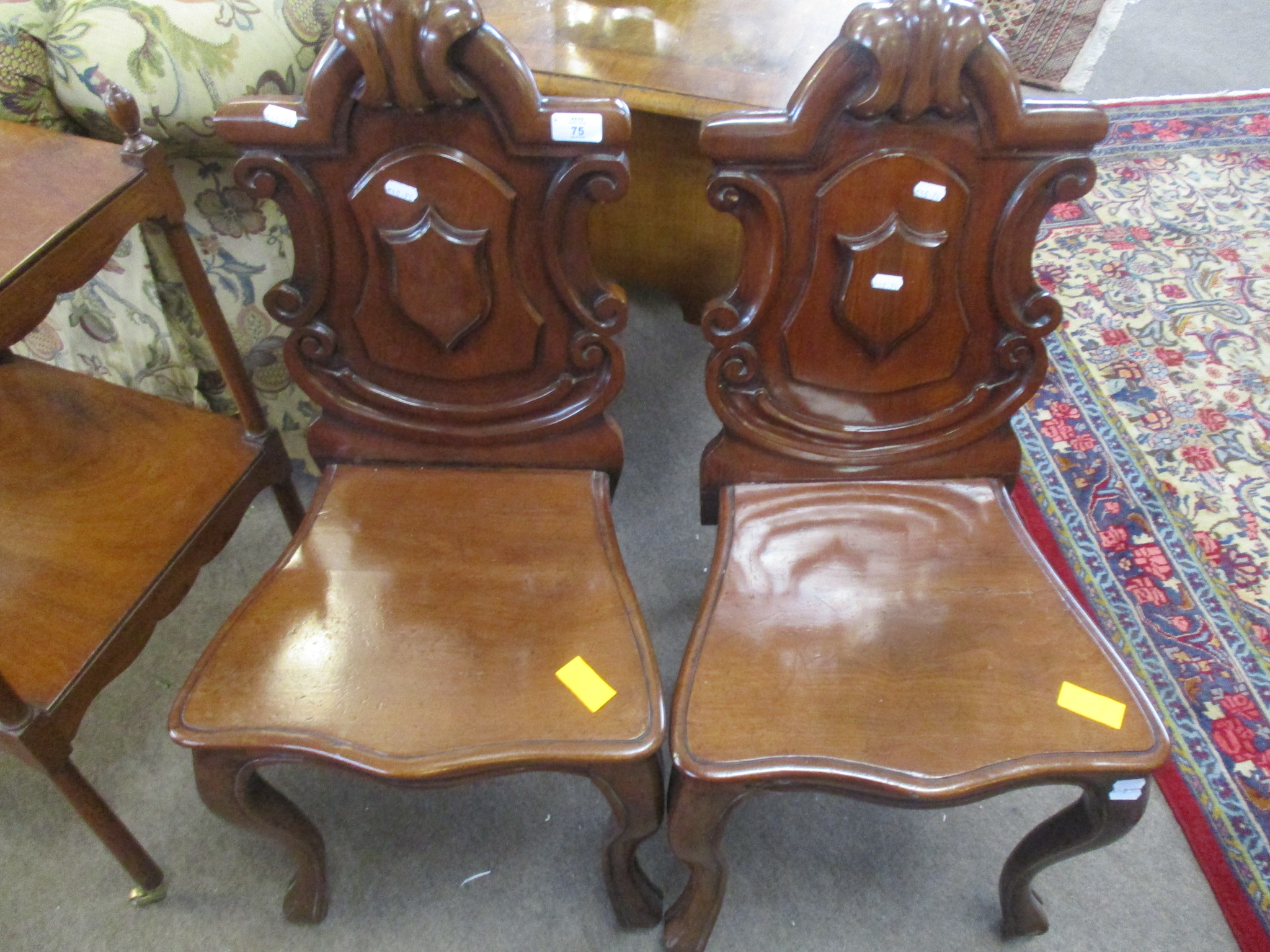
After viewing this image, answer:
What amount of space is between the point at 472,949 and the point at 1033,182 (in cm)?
119

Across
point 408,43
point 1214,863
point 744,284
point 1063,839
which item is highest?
point 408,43

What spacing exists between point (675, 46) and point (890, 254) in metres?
0.90

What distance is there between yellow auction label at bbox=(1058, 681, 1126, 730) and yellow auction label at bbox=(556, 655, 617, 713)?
19.0 inches

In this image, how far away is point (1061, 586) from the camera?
1026 millimetres

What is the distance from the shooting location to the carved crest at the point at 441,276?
38.9 inches

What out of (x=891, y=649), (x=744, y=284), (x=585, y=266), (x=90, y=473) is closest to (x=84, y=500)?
(x=90, y=473)

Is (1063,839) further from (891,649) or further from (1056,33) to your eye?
(1056,33)

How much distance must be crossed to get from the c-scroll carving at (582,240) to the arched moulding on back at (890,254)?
0.11 meters

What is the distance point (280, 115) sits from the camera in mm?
903

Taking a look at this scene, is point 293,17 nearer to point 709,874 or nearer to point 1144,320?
point 709,874

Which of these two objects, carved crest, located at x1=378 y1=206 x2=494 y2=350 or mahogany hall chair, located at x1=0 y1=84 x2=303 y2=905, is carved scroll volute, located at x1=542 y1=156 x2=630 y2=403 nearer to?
→ carved crest, located at x1=378 y1=206 x2=494 y2=350

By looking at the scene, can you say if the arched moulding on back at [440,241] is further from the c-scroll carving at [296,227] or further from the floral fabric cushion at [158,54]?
the floral fabric cushion at [158,54]

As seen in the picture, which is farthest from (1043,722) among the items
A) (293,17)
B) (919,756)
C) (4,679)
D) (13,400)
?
(13,400)

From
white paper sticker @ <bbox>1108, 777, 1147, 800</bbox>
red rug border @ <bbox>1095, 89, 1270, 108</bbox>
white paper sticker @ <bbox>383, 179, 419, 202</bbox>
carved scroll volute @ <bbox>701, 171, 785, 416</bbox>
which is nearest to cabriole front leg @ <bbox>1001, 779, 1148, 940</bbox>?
white paper sticker @ <bbox>1108, 777, 1147, 800</bbox>
